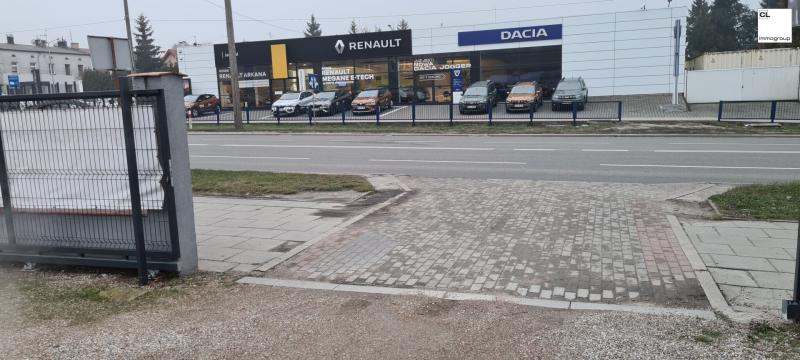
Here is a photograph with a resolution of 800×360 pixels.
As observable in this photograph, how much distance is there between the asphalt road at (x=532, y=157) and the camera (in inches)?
516

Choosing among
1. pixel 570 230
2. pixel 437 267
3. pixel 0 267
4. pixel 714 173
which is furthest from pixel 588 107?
pixel 0 267

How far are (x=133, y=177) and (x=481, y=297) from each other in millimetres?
3482

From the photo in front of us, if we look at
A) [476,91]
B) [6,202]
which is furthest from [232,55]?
[6,202]

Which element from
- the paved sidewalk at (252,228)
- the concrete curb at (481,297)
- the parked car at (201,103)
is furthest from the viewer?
the parked car at (201,103)

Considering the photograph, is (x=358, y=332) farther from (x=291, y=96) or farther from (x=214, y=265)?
(x=291, y=96)

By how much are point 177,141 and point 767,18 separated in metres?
5.41

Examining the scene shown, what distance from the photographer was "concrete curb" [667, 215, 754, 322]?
4.73m

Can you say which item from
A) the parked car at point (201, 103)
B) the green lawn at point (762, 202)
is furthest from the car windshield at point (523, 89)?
the green lawn at point (762, 202)

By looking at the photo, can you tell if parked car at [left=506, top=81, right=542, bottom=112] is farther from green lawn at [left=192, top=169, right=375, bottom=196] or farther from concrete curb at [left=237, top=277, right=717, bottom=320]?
concrete curb at [left=237, top=277, right=717, bottom=320]

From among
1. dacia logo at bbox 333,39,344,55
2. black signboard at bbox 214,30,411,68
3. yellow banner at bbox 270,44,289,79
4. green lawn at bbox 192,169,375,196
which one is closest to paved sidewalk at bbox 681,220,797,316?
green lawn at bbox 192,169,375,196

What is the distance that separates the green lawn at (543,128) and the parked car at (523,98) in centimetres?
379

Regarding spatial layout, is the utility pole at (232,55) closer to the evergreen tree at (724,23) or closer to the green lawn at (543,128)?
the green lawn at (543,128)

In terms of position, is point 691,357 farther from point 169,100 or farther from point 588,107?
point 588,107

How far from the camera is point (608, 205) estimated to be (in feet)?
30.4
